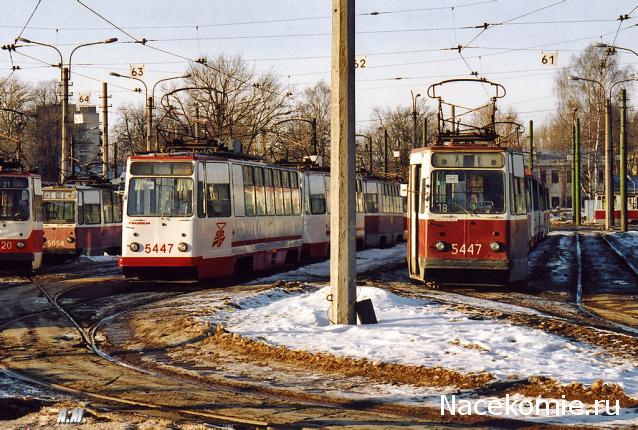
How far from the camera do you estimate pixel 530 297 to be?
1869 centimetres

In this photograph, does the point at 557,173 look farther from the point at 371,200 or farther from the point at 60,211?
the point at 60,211

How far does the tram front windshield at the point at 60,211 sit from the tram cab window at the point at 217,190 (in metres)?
15.0

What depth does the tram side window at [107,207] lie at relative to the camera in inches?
1423

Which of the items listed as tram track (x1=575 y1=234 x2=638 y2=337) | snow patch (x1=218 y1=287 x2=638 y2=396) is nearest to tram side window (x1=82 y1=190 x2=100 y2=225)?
tram track (x1=575 y1=234 x2=638 y2=337)

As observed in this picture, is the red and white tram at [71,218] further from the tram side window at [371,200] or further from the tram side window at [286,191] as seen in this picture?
the tram side window at [371,200]

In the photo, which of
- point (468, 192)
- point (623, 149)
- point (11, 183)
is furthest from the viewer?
point (623, 149)

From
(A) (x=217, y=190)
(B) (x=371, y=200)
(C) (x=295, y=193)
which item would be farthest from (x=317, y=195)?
(A) (x=217, y=190)

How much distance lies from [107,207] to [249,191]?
15187mm

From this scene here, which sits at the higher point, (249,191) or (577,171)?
(577,171)

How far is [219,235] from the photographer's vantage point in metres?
20.8

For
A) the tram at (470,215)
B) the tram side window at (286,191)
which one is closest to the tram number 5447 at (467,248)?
the tram at (470,215)

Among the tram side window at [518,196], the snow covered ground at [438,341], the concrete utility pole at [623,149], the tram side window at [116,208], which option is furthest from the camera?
the concrete utility pole at [623,149]

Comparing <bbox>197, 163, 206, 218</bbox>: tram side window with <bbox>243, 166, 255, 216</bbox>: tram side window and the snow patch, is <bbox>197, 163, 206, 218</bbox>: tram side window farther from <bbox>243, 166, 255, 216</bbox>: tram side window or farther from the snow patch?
the snow patch

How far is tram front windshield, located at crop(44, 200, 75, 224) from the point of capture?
34562mm
